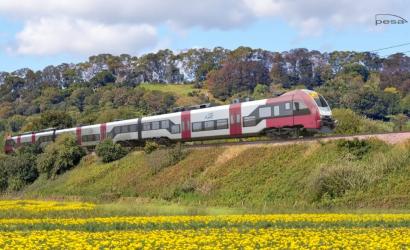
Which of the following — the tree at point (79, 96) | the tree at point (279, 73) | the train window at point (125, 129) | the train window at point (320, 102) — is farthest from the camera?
the tree at point (79, 96)

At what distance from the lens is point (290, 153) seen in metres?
38.6

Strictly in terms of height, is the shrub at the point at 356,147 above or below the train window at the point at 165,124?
below

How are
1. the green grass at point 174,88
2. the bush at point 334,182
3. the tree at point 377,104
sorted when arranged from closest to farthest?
the bush at point 334,182
the tree at point 377,104
the green grass at point 174,88

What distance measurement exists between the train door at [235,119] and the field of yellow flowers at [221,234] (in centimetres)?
2083

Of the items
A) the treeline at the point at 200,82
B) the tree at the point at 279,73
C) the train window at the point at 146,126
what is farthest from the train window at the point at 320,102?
the tree at the point at 279,73

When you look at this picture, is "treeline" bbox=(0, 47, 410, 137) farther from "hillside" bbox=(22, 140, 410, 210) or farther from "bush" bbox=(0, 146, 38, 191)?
"hillside" bbox=(22, 140, 410, 210)

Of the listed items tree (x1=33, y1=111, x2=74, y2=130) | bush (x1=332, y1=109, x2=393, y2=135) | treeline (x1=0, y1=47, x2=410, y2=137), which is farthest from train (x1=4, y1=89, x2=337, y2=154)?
treeline (x1=0, y1=47, x2=410, y2=137)

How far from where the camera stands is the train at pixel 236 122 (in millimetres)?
39000

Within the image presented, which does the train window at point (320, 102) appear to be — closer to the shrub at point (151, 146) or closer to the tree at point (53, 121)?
the shrub at point (151, 146)

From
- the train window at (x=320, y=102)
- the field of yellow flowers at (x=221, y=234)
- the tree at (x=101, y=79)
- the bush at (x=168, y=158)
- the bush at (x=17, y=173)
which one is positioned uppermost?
the tree at (x=101, y=79)

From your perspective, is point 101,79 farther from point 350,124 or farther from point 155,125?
point 350,124

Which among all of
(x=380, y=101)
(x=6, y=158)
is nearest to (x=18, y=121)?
(x=6, y=158)

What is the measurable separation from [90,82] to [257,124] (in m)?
145

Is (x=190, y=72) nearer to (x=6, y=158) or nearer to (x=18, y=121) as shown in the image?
(x=18, y=121)
